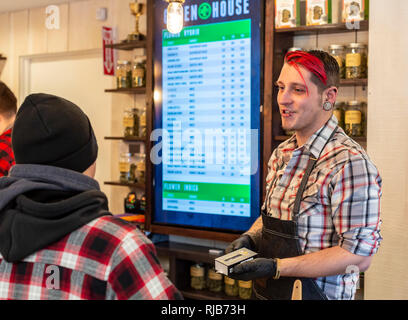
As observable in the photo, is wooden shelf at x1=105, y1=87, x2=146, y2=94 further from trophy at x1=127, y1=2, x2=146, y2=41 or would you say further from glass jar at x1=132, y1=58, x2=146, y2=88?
trophy at x1=127, y1=2, x2=146, y2=41

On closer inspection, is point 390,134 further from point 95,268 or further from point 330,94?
point 95,268

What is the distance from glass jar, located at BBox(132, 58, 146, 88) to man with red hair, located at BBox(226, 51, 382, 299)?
2.03 metres

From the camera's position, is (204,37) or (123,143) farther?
(123,143)

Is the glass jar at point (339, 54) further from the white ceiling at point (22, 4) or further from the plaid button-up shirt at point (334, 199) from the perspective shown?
the white ceiling at point (22, 4)

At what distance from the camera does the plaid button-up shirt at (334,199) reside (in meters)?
1.52

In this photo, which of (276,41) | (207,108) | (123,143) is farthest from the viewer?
(123,143)

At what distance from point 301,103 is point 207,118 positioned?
1.57m

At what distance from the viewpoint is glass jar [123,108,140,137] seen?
3746mm

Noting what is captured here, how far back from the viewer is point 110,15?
165 inches

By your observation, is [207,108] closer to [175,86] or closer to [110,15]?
[175,86]

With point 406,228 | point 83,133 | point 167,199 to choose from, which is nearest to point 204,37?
point 167,199

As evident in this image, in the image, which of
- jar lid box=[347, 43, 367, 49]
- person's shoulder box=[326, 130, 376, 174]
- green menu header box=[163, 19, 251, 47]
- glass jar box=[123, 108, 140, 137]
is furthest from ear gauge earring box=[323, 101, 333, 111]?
glass jar box=[123, 108, 140, 137]

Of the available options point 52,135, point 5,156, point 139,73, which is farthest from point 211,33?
point 52,135

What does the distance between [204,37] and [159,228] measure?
1.35 meters
